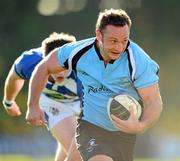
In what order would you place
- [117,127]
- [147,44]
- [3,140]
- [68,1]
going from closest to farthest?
[117,127] < [3,140] < [147,44] < [68,1]

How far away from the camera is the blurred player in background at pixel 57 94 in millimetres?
10680

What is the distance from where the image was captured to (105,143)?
28.6 ft

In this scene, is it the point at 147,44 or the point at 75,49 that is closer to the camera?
the point at 75,49

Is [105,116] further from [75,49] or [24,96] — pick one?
[24,96]

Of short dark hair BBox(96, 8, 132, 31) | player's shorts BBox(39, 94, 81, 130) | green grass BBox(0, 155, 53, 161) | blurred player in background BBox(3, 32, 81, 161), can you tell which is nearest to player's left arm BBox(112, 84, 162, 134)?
short dark hair BBox(96, 8, 132, 31)

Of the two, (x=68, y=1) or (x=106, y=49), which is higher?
(x=68, y=1)

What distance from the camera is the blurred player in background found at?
35.0 feet

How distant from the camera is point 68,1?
41.0m

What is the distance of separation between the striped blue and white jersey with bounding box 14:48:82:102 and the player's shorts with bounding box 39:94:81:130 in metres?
0.07

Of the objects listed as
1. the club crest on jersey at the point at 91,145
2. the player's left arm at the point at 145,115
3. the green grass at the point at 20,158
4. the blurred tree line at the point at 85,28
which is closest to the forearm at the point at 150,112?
the player's left arm at the point at 145,115

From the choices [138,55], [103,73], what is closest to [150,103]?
[138,55]

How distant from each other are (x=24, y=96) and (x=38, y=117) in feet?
76.5

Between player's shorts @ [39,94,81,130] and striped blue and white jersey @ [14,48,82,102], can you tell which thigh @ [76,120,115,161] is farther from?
player's shorts @ [39,94,81,130]

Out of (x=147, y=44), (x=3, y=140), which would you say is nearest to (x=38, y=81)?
(x=3, y=140)
